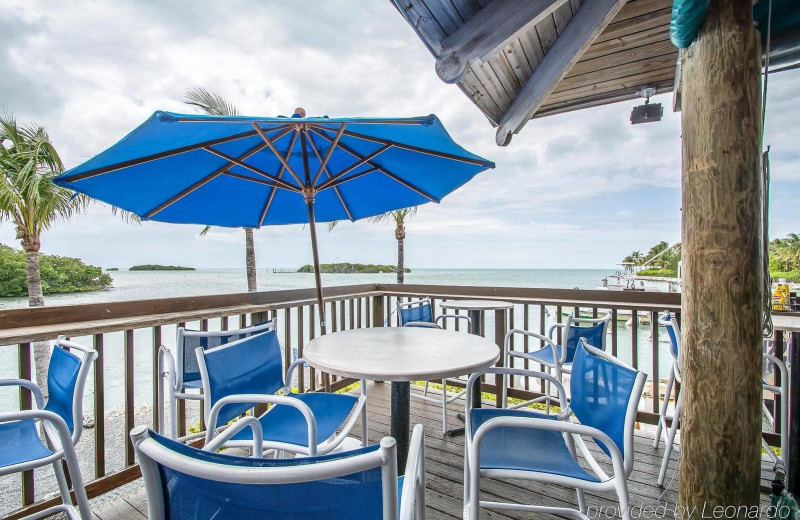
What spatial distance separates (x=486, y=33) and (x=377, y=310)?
321cm

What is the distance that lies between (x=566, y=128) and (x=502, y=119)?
32.1 feet

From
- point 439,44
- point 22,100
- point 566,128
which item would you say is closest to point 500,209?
point 566,128

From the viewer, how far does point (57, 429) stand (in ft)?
4.86

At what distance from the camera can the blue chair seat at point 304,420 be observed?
66.8 inches

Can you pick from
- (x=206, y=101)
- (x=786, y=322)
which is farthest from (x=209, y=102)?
(x=786, y=322)

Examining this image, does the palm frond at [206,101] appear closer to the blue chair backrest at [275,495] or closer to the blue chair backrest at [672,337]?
the blue chair backrest at [672,337]

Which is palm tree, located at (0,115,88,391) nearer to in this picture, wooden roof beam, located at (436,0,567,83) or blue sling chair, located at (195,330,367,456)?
blue sling chair, located at (195,330,367,456)

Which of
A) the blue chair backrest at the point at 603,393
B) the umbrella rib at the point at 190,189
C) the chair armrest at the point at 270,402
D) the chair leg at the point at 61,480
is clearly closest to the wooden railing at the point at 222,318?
the chair leg at the point at 61,480

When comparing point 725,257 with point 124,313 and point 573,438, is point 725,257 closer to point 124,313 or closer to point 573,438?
point 573,438

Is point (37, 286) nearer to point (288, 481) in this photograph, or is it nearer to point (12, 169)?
point (12, 169)

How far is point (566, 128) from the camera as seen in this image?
11.2 m

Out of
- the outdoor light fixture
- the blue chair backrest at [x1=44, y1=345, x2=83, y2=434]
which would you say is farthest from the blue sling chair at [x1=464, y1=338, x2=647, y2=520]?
the outdoor light fixture

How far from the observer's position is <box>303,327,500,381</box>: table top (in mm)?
1480

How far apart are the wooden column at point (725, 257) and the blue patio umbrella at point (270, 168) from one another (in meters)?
1.08
